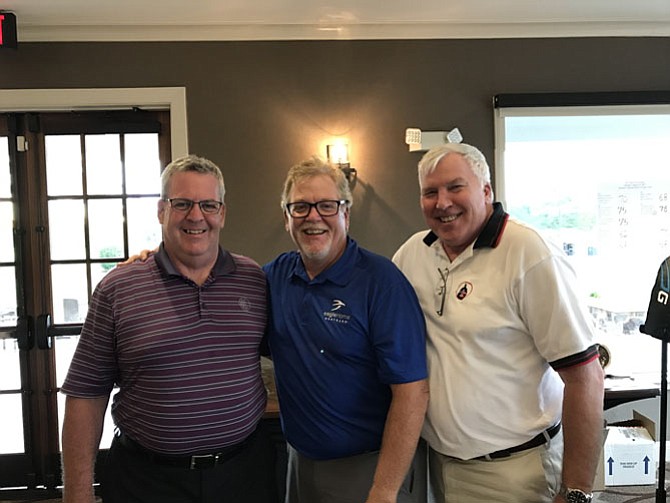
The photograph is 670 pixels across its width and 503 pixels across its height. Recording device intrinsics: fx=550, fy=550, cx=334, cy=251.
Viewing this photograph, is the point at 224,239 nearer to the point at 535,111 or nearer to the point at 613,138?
the point at 535,111

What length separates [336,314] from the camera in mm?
1490

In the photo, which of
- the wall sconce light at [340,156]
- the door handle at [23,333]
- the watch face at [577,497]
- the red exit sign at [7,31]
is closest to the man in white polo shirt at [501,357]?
the watch face at [577,497]

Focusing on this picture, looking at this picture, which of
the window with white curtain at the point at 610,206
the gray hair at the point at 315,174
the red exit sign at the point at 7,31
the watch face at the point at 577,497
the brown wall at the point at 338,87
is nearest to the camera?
the watch face at the point at 577,497

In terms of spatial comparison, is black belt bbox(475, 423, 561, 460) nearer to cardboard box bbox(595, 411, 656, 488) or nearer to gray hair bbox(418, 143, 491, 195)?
gray hair bbox(418, 143, 491, 195)

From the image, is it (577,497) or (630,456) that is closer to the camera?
(577,497)

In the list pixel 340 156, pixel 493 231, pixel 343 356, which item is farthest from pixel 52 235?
pixel 493 231

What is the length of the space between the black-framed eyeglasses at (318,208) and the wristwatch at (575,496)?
96 centimetres

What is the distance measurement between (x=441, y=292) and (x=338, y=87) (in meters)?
2.24

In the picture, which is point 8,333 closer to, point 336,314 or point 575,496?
point 336,314

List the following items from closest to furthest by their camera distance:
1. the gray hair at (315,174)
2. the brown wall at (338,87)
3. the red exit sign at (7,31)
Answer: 1. the gray hair at (315,174)
2. the red exit sign at (7,31)
3. the brown wall at (338,87)

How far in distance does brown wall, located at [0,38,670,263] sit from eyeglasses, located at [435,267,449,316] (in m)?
1.95

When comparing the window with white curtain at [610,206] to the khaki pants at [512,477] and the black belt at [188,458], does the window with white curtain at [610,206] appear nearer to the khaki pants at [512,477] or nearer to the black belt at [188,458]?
the khaki pants at [512,477]

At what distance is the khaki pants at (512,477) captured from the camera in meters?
1.51

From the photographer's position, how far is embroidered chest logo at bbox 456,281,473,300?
1.52 meters
